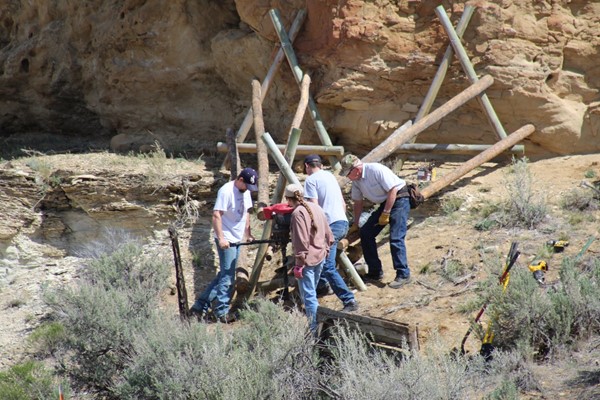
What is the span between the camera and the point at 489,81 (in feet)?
33.1

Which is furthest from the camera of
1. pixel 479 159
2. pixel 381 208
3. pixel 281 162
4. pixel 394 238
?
pixel 479 159

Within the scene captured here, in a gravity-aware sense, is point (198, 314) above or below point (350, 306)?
below

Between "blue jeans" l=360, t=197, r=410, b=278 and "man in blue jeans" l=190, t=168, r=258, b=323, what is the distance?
48.1 inches

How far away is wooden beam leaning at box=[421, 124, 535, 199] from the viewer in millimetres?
9648

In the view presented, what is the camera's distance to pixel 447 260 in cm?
873

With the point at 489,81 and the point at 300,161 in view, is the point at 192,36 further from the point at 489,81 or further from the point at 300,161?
the point at 489,81

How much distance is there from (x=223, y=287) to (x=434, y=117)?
326 cm

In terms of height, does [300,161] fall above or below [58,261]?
above

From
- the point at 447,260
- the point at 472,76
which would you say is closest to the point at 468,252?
the point at 447,260

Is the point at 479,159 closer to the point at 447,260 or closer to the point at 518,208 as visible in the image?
the point at 518,208

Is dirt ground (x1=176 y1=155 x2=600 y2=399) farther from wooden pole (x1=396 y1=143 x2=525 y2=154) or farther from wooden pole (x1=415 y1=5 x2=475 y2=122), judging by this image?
wooden pole (x1=415 y1=5 x2=475 y2=122)

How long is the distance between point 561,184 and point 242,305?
12.7ft

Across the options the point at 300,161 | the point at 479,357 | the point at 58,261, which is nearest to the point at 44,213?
the point at 58,261

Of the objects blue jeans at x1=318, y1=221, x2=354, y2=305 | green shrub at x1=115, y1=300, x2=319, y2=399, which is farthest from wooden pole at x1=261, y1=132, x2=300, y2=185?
green shrub at x1=115, y1=300, x2=319, y2=399
